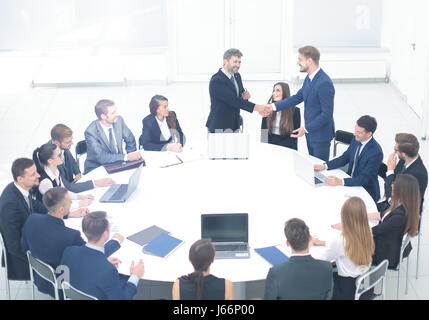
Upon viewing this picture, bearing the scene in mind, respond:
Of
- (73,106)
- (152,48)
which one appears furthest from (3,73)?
(152,48)

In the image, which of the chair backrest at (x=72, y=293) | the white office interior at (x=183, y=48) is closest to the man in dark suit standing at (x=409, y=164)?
the chair backrest at (x=72, y=293)

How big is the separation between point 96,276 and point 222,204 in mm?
1425

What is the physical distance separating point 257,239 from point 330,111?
91.3 inches

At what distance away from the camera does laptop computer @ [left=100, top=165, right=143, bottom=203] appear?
16.5ft

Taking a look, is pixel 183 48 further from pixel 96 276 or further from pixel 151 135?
pixel 96 276

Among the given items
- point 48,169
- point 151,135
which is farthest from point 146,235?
point 151,135

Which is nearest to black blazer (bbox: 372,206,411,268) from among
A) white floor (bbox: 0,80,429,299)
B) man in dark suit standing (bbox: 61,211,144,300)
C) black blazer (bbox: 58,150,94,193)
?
man in dark suit standing (bbox: 61,211,144,300)

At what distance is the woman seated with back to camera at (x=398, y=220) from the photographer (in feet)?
14.7

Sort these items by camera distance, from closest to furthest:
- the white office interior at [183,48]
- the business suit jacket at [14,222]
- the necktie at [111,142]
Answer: the business suit jacket at [14,222] < the necktie at [111,142] < the white office interior at [183,48]

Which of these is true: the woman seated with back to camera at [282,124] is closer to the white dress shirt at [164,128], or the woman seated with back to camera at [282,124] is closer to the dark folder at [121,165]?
the white dress shirt at [164,128]

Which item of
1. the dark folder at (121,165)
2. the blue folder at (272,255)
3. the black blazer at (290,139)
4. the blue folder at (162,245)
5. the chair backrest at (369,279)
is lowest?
the chair backrest at (369,279)

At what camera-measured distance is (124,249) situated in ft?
14.3

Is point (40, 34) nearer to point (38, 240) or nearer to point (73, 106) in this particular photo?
point (73, 106)

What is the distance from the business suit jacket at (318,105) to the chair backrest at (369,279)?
2458mm
